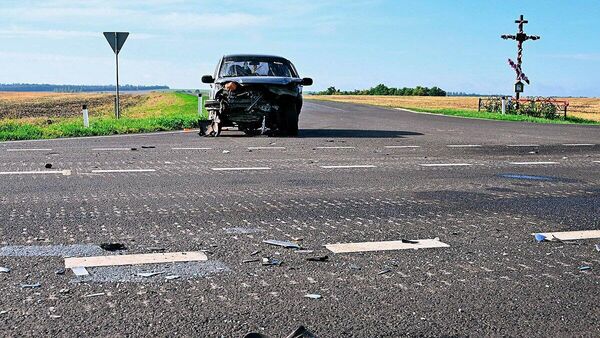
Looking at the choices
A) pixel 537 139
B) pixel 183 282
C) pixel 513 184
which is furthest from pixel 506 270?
pixel 537 139

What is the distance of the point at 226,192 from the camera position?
7.89 metres

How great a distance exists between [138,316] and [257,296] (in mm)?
655

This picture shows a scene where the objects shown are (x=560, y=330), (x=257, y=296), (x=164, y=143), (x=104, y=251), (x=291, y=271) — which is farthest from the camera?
(x=164, y=143)

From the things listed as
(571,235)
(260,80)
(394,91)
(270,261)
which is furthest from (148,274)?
(394,91)

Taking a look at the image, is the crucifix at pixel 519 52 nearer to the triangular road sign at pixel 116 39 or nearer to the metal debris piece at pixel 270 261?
the triangular road sign at pixel 116 39

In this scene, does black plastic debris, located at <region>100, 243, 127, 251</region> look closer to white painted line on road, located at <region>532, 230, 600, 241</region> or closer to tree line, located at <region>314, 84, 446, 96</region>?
white painted line on road, located at <region>532, 230, 600, 241</region>

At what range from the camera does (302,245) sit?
532cm

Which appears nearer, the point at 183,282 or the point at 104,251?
the point at 183,282

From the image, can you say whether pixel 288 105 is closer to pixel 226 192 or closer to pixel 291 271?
pixel 226 192

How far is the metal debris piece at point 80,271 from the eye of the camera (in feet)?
14.6

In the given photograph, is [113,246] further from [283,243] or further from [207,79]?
[207,79]

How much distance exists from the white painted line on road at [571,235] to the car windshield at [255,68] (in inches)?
476

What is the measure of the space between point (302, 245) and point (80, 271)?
4.99 ft

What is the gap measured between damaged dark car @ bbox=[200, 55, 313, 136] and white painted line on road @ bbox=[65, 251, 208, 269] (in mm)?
11983
